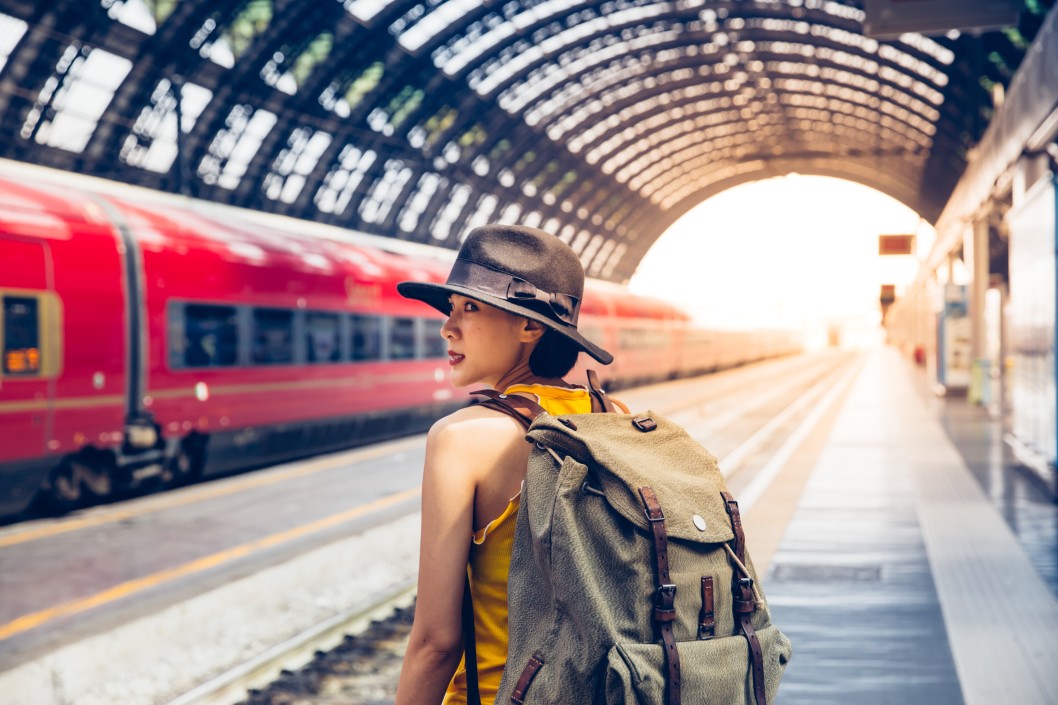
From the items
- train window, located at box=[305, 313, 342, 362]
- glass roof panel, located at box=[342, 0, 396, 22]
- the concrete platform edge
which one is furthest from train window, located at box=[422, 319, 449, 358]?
glass roof panel, located at box=[342, 0, 396, 22]

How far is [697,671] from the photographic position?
5.69ft

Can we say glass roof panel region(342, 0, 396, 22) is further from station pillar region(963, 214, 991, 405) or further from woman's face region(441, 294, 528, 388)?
woman's face region(441, 294, 528, 388)

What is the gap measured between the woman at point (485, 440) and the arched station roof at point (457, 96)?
12369 millimetres

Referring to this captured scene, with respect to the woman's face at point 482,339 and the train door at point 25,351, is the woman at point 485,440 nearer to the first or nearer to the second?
the woman's face at point 482,339

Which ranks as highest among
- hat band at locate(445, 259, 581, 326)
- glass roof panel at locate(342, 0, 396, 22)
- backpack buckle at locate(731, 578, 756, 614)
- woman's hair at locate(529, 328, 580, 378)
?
glass roof panel at locate(342, 0, 396, 22)

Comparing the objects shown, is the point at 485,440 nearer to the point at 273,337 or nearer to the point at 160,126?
the point at 273,337

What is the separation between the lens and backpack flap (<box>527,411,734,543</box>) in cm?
173

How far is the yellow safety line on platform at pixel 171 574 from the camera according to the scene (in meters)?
7.07

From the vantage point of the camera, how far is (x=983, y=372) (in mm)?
24625

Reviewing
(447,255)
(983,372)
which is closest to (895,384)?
(983,372)

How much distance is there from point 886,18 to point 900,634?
7.55m

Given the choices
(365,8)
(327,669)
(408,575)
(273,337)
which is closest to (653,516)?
(327,669)

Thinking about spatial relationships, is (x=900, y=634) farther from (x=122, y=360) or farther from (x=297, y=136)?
(x=297, y=136)

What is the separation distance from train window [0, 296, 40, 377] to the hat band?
9219mm
